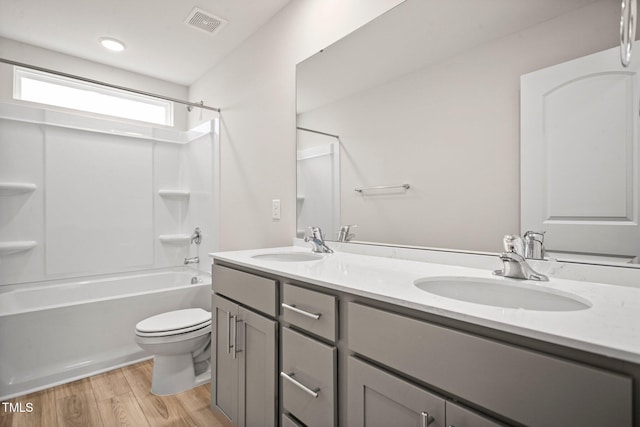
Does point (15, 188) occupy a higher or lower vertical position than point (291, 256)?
higher

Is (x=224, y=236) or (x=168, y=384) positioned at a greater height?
(x=224, y=236)

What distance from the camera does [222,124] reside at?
109 inches

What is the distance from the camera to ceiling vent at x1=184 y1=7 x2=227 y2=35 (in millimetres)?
2159

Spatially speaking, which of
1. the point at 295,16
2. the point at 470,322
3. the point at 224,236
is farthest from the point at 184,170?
the point at 470,322

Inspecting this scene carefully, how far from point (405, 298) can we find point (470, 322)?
16cm

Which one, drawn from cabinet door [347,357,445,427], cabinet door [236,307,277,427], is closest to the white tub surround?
cabinet door [236,307,277,427]

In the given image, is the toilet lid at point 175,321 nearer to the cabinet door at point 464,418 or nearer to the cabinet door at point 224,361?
the cabinet door at point 224,361

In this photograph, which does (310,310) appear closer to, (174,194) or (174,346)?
(174,346)

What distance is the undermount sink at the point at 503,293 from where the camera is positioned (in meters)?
0.86

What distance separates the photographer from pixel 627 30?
826 mm

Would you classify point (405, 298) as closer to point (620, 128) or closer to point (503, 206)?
point (503, 206)

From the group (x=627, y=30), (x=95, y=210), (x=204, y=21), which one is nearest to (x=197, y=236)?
(x=95, y=210)

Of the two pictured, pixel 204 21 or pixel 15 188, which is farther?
pixel 15 188

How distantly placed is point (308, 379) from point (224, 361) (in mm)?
687
